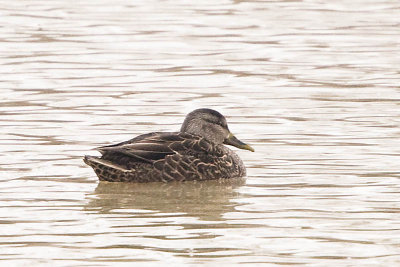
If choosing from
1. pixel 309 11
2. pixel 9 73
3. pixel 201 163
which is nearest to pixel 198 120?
pixel 201 163

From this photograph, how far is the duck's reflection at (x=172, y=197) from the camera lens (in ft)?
33.5

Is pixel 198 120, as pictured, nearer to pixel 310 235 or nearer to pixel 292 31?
pixel 310 235

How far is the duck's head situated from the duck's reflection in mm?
614

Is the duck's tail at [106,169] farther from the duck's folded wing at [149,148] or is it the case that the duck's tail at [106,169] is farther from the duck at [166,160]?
the duck's folded wing at [149,148]

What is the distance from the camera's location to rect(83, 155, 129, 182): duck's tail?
1113 centimetres

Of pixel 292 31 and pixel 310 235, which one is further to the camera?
pixel 292 31

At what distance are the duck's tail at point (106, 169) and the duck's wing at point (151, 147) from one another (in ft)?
0.38

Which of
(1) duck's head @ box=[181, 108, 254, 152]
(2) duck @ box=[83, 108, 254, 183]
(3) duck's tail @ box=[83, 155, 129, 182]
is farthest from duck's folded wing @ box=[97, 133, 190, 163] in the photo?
(1) duck's head @ box=[181, 108, 254, 152]

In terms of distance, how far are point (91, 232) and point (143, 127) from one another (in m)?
4.92

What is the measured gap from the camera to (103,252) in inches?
336

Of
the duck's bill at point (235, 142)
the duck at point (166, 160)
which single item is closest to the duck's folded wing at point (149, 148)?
the duck at point (166, 160)

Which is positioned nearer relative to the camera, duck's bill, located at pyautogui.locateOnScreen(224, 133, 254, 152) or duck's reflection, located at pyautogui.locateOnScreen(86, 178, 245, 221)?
duck's reflection, located at pyautogui.locateOnScreen(86, 178, 245, 221)

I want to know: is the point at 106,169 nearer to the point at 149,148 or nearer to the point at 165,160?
the point at 149,148

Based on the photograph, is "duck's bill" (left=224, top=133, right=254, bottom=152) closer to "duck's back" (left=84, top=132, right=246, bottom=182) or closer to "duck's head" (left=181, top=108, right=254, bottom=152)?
"duck's head" (left=181, top=108, right=254, bottom=152)
